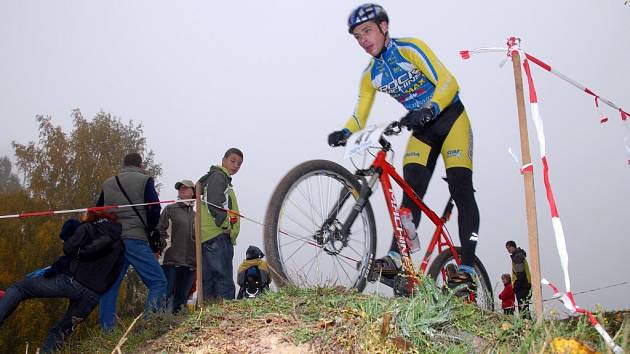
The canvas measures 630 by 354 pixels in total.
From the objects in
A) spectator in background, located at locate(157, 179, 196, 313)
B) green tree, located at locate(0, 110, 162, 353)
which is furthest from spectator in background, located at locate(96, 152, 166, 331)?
green tree, located at locate(0, 110, 162, 353)

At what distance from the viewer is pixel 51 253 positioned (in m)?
23.5

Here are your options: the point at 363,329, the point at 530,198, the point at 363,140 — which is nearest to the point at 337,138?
the point at 363,140

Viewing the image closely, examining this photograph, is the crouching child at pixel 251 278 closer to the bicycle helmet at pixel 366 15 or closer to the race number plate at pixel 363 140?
the race number plate at pixel 363 140

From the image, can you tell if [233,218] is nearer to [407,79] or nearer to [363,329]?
[407,79]

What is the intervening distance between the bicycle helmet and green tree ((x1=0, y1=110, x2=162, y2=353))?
20.1 meters

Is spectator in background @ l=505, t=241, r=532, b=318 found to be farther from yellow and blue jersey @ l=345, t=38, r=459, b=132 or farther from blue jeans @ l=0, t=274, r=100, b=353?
blue jeans @ l=0, t=274, r=100, b=353

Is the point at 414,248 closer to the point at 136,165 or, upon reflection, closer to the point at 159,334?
the point at 159,334

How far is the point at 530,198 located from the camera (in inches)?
133

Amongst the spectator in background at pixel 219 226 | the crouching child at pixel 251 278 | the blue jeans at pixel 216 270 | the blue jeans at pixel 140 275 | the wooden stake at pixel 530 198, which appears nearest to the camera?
the wooden stake at pixel 530 198

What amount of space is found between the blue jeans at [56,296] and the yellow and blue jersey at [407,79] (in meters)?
2.81

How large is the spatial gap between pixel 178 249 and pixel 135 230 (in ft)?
3.62

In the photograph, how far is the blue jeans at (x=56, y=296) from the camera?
4.68 meters

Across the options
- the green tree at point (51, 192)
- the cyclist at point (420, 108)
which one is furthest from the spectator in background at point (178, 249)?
the green tree at point (51, 192)

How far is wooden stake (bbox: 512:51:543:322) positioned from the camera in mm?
3189
